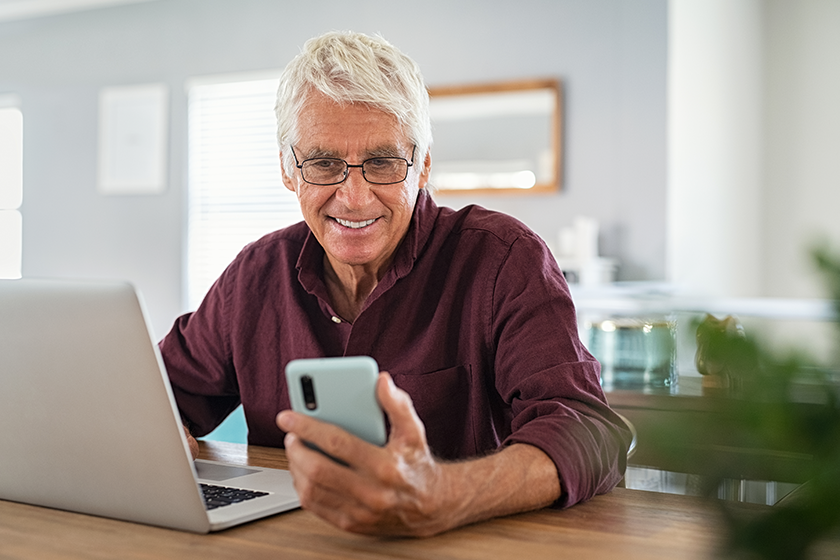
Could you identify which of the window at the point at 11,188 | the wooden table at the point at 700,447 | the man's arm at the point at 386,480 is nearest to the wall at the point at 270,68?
the window at the point at 11,188

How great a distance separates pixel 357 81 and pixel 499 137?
11.2 feet

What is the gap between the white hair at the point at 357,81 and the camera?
1.45 metres

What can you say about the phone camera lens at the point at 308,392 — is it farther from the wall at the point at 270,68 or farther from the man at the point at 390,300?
the wall at the point at 270,68

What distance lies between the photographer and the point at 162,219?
19.0ft

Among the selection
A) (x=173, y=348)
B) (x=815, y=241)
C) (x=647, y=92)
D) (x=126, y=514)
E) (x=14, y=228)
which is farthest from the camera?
Answer: (x=14, y=228)

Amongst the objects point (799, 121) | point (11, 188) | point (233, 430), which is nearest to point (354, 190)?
point (233, 430)

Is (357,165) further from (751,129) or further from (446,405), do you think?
(751,129)

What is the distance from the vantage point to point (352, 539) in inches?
35.4

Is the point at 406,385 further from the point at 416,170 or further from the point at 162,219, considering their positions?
the point at 162,219

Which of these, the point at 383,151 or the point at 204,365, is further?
the point at 204,365

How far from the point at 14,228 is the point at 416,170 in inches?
221

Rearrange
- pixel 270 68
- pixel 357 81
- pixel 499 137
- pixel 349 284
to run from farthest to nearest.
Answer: pixel 270 68 < pixel 499 137 < pixel 349 284 < pixel 357 81

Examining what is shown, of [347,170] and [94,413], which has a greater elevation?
[347,170]

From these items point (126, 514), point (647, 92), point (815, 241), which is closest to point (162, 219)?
point (647, 92)
